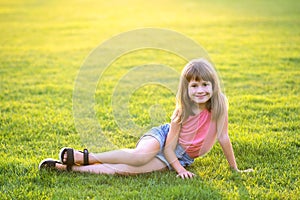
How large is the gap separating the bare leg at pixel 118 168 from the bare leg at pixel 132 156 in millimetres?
35

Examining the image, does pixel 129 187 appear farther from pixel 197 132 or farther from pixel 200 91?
pixel 200 91

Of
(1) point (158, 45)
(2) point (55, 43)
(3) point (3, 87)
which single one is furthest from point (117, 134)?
(2) point (55, 43)

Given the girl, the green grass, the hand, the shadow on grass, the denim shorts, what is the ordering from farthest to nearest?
the denim shorts, the girl, the hand, the green grass, the shadow on grass

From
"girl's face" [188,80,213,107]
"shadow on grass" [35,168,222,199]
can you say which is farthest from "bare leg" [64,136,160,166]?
"girl's face" [188,80,213,107]

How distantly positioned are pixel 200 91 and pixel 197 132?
0.37 m

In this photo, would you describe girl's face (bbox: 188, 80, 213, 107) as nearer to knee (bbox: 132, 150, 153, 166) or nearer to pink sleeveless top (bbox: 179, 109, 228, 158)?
pink sleeveless top (bbox: 179, 109, 228, 158)

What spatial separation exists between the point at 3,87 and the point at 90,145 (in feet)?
9.83

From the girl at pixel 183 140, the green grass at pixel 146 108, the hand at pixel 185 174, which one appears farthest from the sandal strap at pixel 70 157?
the hand at pixel 185 174

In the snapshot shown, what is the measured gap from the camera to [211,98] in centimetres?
372

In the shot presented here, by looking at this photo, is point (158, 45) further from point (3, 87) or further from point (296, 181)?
point (296, 181)

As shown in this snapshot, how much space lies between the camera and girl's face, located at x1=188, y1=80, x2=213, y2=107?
3629mm

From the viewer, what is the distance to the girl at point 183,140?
3.63 meters

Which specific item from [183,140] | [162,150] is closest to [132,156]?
[162,150]

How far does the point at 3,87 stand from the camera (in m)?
6.89
